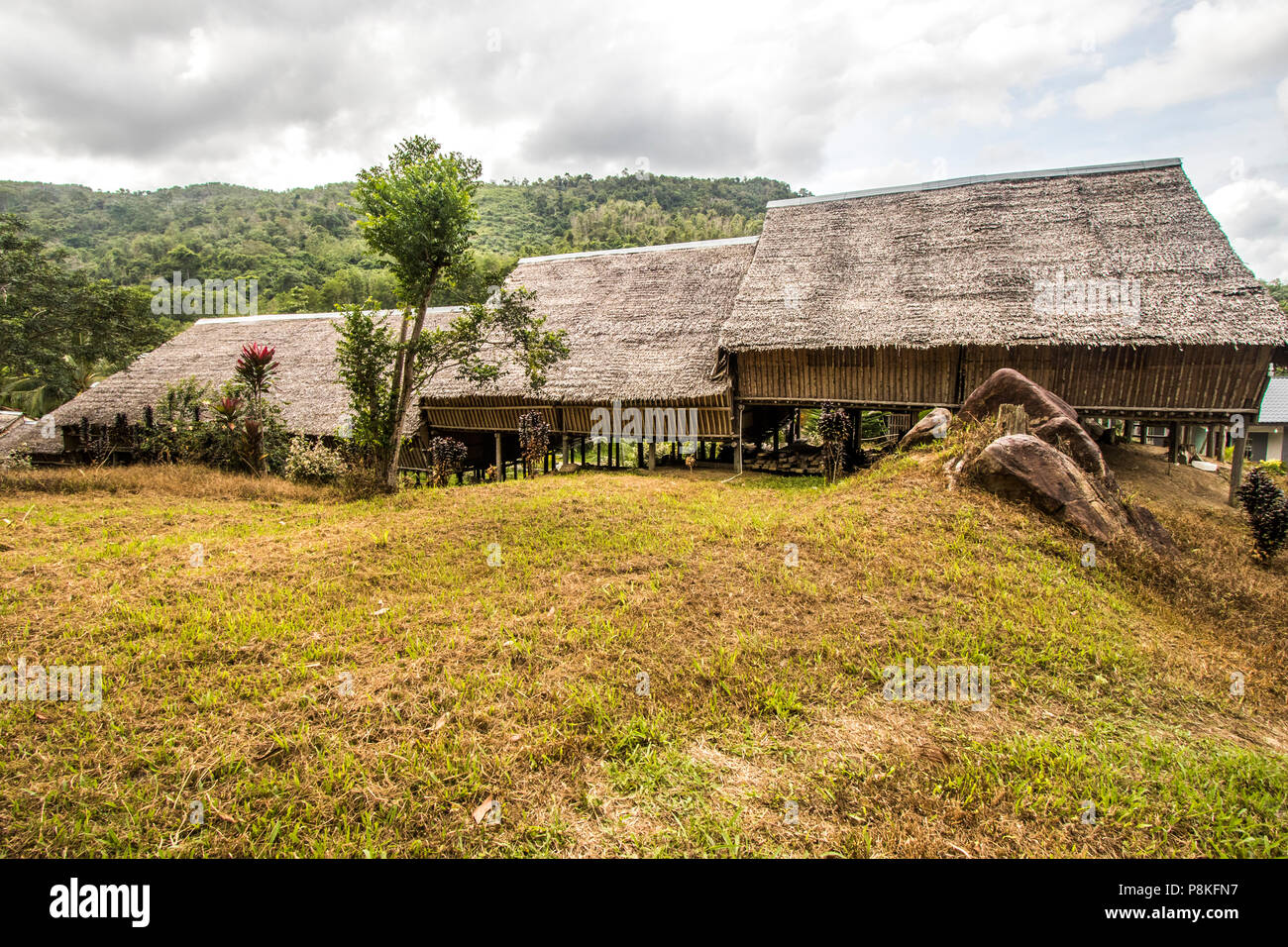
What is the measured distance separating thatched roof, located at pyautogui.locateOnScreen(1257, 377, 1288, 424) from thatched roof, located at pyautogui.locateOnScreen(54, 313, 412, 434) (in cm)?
3180

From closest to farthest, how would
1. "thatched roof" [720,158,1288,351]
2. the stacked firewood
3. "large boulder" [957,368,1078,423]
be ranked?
"large boulder" [957,368,1078,423]
"thatched roof" [720,158,1288,351]
the stacked firewood

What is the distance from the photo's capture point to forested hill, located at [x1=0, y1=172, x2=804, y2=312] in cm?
3788

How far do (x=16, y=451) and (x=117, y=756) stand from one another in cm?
1347

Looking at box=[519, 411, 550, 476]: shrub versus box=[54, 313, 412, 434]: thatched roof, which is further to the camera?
box=[54, 313, 412, 434]: thatched roof

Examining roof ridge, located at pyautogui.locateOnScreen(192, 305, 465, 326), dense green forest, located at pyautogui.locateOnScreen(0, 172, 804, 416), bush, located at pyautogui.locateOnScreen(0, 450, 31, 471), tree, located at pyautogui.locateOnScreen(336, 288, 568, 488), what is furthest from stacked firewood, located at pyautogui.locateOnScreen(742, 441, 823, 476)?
bush, located at pyautogui.locateOnScreen(0, 450, 31, 471)

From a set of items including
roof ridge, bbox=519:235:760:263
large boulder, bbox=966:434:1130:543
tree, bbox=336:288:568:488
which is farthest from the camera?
roof ridge, bbox=519:235:760:263

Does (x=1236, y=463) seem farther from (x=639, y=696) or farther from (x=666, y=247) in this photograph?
(x=666, y=247)

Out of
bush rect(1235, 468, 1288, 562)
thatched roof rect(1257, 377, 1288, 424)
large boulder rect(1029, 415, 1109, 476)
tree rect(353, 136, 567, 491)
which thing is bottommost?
bush rect(1235, 468, 1288, 562)

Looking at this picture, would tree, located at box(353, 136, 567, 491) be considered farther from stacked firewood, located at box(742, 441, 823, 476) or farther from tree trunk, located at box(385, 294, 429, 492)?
stacked firewood, located at box(742, 441, 823, 476)

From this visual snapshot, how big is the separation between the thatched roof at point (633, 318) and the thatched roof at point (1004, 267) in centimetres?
121

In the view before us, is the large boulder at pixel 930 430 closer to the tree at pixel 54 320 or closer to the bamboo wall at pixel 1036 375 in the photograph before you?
the bamboo wall at pixel 1036 375

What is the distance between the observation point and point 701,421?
13.7m
